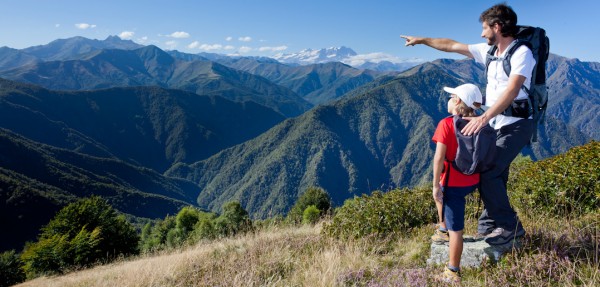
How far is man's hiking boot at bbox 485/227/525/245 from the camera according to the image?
4199 millimetres

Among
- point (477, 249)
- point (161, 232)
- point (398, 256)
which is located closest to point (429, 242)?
point (398, 256)

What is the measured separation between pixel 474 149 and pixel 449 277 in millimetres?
1449

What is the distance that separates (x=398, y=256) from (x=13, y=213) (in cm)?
13593

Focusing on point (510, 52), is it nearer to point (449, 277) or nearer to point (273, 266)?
point (449, 277)

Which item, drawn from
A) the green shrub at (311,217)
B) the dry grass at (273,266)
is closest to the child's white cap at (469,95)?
the dry grass at (273,266)

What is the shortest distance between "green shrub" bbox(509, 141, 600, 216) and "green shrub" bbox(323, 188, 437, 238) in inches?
69.1

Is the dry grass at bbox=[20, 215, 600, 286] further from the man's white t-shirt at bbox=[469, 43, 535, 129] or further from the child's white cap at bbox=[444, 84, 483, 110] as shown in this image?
the child's white cap at bbox=[444, 84, 483, 110]

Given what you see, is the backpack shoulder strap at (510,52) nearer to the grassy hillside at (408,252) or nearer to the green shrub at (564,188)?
the grassy hillside at (408,252)

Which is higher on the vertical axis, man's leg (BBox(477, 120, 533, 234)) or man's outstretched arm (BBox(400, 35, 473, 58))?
man's outstretched arm (BBox(400, 35, 473, 58))

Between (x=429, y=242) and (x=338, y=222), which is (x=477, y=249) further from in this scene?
(x=338, y=222)

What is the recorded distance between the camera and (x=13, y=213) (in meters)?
107

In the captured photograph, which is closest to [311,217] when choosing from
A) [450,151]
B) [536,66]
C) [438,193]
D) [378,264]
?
[378,264]

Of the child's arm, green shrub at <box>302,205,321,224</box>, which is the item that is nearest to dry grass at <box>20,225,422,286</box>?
the child's arm

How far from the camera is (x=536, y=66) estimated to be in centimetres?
392
